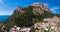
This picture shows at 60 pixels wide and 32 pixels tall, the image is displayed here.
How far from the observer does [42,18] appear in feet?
30.4

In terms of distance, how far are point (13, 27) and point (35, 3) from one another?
114 cm

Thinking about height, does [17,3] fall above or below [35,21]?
above

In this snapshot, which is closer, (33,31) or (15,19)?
(33,31)

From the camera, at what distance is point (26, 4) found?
30.7 ft

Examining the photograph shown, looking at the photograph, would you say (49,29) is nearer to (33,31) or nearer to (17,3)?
(33,31)

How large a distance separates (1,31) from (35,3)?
159cm

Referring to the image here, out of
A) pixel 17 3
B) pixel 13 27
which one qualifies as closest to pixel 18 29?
pixel 13 27

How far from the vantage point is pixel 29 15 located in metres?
9.31

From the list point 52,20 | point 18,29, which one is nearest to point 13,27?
point 18,29

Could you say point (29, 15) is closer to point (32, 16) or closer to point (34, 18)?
point (32, 16)

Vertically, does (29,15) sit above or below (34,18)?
above

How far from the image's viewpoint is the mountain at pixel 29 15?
9.26m

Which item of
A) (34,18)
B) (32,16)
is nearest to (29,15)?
(32,16)

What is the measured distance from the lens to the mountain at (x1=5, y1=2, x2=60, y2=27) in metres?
9.26
